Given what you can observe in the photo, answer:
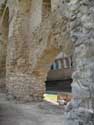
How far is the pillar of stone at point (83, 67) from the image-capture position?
332 cm

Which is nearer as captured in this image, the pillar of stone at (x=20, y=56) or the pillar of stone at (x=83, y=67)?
the pillar of stone at (x=83, y=67)

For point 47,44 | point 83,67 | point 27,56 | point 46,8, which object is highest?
point 46,8

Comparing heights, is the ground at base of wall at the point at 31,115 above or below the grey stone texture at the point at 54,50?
below

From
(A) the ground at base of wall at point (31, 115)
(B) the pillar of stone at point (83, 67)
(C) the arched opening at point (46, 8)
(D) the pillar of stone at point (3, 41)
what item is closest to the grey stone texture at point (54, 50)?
(B) the pillar of stone at point (83, 67)

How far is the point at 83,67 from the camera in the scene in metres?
3.51

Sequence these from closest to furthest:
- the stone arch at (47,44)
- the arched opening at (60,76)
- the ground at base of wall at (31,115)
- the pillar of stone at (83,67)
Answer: the pillar of stone at (83,67)
the stone arch at (47,44)
the ground at base of wall at (31,115)
the arched opening at (60,76)

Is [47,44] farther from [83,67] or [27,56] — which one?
[83,67]

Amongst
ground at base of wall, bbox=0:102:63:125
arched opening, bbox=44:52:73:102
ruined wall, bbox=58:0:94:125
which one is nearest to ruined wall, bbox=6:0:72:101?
ground at base of wall, bbox=0:102:63:125

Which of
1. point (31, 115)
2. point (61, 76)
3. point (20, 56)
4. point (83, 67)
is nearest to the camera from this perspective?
point (83, 67)

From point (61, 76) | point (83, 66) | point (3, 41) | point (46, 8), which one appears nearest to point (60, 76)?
point (61, 76)

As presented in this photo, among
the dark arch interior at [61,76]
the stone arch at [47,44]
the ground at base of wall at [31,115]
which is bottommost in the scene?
the ground at base of wall at [31,115]

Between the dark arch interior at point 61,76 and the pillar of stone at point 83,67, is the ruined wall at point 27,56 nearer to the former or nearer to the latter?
the pillar of stone at point 83,67

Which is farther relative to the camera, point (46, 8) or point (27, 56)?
point (27, 56)

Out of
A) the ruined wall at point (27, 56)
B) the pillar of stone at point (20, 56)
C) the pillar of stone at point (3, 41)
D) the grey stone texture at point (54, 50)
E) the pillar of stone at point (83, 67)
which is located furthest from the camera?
the pillar of stone at point (3, 41)
